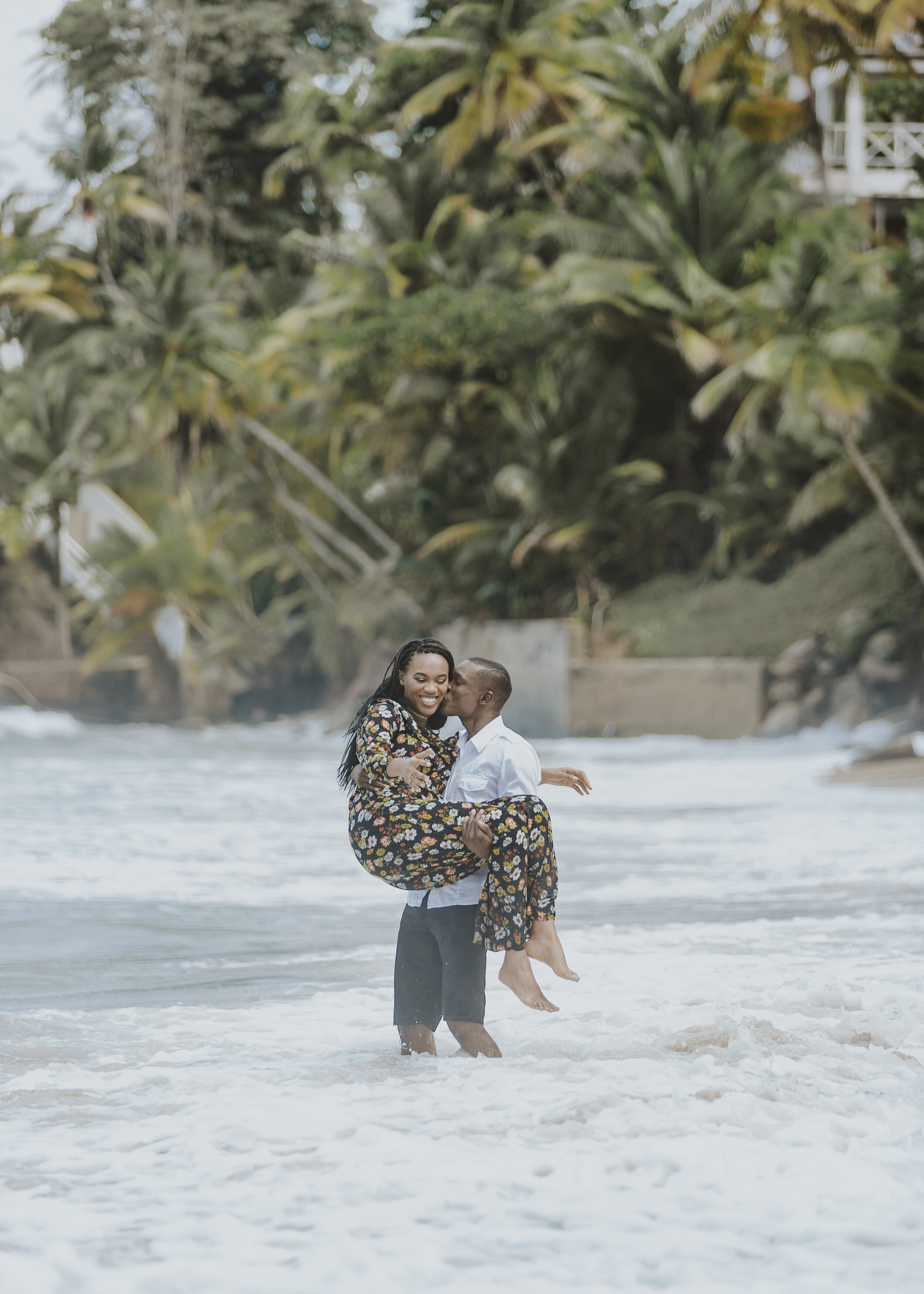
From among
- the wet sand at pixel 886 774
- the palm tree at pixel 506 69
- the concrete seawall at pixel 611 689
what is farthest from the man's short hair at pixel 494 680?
the palm tree at pixel 506 69

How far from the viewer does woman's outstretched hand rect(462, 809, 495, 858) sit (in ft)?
12.4

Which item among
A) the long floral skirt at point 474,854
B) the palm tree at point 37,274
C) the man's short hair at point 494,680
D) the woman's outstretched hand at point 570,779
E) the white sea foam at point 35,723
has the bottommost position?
the white sea foam at point 35,723

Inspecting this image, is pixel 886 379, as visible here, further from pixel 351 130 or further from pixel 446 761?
pixel 446 761

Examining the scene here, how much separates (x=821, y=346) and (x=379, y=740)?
14.5m

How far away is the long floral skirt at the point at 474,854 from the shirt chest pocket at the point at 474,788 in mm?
69

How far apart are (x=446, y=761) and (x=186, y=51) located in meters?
31.2

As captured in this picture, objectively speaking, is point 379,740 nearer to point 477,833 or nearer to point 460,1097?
point 477,833

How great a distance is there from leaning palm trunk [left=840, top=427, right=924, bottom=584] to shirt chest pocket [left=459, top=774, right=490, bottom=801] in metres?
14.5

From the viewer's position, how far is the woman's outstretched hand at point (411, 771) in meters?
3.88

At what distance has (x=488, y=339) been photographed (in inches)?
848

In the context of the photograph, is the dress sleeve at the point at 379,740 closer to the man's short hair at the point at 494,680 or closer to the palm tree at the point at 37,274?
the man's short hair at the point at 494,680

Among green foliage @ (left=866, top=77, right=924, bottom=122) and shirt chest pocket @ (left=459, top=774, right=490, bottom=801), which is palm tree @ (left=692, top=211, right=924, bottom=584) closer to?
green foliage @ (left=866, top=77, right=924, bottom=122)

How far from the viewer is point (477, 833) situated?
379 centimetres

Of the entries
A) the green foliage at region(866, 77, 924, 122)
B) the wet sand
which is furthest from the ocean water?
the green foliage at region(866, 77, 924, 122)
